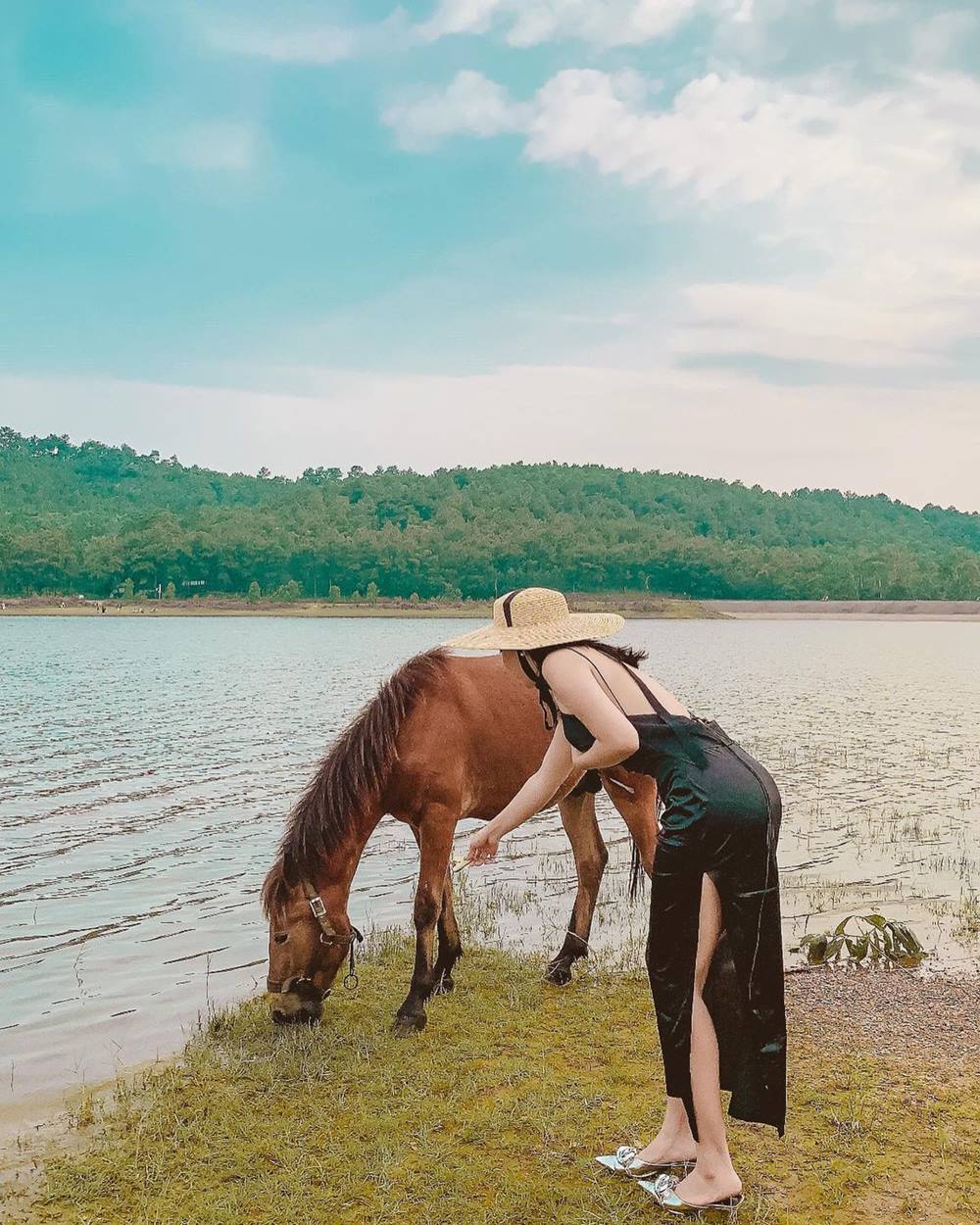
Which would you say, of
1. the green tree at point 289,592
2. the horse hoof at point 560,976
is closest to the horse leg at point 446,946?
the horse hoof at point 560,976

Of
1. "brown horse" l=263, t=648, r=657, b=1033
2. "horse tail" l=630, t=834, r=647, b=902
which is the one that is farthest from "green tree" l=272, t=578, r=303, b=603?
"brown horse" l=263, t=648, r=657, b=1033

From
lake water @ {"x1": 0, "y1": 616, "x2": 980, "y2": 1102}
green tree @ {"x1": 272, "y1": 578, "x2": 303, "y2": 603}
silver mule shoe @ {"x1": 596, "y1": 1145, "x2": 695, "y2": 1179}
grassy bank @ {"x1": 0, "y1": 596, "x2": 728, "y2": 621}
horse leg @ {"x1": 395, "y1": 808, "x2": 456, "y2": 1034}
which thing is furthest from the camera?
green tree @ {"x1": 272, "y1": 578, "x2": 303, "y2": 603}

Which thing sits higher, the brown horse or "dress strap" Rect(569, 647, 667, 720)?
"dress strap" Rect(569, 647, 667, 720)

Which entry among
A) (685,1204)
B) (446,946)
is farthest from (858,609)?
(685,1204)

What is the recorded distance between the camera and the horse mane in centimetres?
582

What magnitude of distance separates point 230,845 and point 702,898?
8.98 metres

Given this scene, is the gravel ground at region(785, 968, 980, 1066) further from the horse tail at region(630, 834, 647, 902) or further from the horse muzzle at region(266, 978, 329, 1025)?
the horse muzzle at region(266, 978, 329, 1025)

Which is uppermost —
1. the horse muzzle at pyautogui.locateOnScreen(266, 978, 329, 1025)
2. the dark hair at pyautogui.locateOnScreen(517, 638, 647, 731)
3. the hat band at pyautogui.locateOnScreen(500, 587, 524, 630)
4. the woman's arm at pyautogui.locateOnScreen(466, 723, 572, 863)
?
the hat band at pyautogui.locateOnScreen(500, 587, 524, 630)

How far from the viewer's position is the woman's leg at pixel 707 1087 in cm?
382

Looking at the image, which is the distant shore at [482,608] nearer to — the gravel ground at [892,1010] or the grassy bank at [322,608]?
the grassy bank at [322,608]

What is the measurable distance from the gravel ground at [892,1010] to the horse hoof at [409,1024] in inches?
79.3

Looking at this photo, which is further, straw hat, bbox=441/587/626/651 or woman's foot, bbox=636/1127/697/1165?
woman's foot, bbox=636/1127/697/1165

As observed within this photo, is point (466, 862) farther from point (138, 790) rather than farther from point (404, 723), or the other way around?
point (138, 790)

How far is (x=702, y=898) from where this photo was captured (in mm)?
3816
